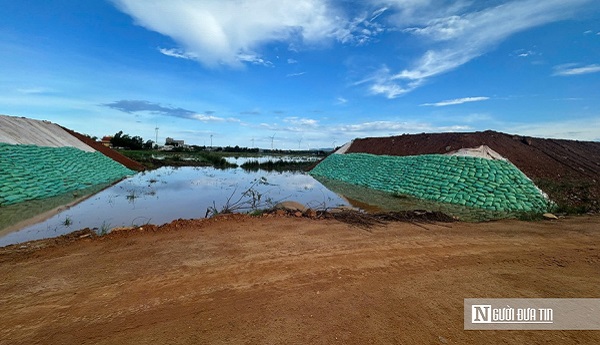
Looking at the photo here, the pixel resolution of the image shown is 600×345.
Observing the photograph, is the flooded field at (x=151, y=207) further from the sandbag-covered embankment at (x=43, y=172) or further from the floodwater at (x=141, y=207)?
the sandbag-covered embankment at (x=43, y=172)

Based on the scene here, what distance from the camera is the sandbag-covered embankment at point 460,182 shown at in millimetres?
10555

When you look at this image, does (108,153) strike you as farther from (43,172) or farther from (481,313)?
(481,313)

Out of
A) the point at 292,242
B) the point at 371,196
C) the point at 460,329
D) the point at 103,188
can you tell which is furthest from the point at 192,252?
the point at 103,188

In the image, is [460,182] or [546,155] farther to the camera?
[546,155]

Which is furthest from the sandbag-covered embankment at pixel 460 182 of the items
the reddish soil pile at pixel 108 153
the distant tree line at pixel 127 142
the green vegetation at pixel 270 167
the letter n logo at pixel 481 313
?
the distant tree line at pixel 127 142

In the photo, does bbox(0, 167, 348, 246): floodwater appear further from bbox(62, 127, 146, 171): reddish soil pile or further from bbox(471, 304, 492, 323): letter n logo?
bbox(62, 127, 146, 171): reddish soil pile

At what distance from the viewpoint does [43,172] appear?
1248 centimetres

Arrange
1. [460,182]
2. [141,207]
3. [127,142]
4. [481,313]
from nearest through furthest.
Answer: [481,313], [141,207], [460,182], [127,142]

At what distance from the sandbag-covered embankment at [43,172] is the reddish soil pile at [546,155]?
1906 cm

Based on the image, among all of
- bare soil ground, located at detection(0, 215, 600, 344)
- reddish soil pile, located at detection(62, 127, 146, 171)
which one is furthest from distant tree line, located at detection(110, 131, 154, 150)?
bare soil ground, located at detection(0, 215, 600, 344)

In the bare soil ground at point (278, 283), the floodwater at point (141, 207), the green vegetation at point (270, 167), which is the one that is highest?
the green vegetation at point (270, 167)

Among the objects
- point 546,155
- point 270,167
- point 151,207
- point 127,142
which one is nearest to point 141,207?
point 151,207

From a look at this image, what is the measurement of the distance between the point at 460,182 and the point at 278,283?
1152cm

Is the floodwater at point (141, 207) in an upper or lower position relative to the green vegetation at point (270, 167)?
lower
